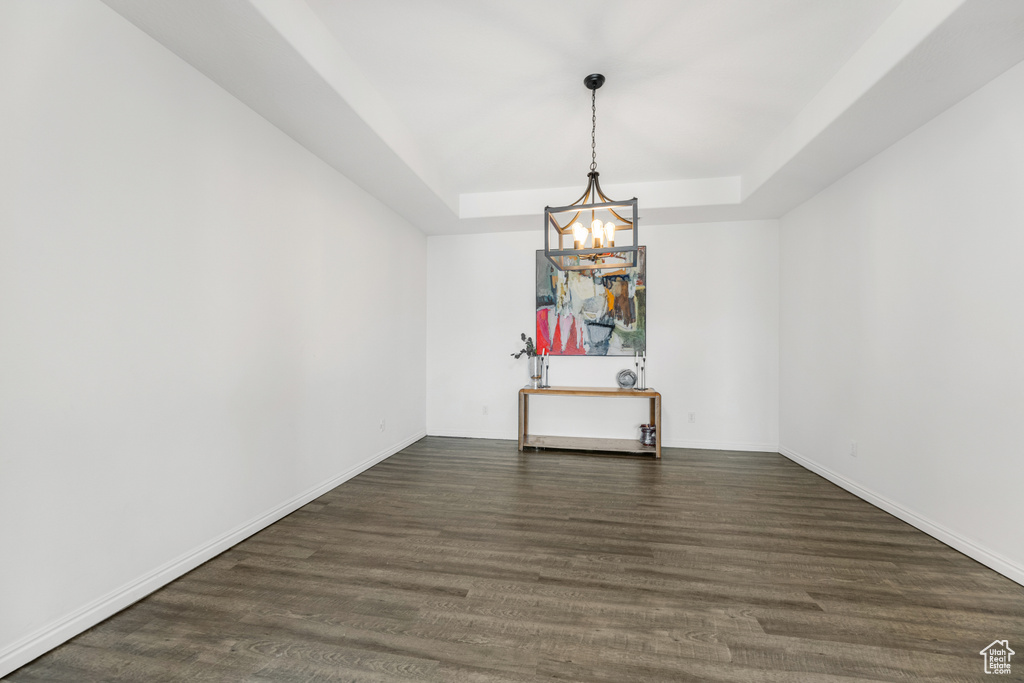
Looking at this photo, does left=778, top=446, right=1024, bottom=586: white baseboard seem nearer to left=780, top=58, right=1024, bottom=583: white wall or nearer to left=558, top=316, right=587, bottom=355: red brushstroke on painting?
left=780, top=58, right=1024, bottom=583: white wall

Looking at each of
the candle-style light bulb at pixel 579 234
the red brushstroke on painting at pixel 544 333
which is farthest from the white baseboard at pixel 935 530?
the red brushstroke on painting at pixel 544 333

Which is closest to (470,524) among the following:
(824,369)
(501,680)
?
(501,680)

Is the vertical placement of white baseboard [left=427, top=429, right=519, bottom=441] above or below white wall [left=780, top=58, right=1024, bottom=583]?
below

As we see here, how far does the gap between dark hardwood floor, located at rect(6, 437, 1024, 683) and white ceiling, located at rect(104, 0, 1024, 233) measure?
8.64 feet

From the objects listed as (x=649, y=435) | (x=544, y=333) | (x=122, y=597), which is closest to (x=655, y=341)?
(x=649, y=435)

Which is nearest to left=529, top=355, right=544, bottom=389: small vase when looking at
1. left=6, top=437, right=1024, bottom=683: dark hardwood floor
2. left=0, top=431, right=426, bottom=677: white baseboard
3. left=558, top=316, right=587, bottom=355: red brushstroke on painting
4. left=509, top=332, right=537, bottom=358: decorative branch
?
left=509, top=332, right=537, bottom=358: decorative branch

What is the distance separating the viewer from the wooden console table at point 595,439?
466cm

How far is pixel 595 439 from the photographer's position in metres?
5.13

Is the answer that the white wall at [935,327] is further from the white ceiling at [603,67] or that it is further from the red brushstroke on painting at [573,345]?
the red brushstroke on painting at [573,345]

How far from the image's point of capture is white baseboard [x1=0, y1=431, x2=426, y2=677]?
1593 millimetres

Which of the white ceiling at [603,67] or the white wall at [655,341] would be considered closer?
the white ceiling at [603,67]

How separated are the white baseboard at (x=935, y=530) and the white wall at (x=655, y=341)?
122 centimetres

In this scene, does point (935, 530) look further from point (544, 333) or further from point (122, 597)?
point (122, 597)

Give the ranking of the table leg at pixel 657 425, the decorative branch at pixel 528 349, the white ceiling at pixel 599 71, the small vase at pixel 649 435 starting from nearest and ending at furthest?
the white ceiling at pixel 599 71, the table leg at pixel 657 425, the small vase at pixel 649 435, the decorative branch at pixel 528 349
